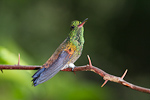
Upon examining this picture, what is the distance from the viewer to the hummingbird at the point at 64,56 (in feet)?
5.17

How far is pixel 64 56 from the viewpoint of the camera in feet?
6.16

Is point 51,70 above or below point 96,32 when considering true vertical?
above

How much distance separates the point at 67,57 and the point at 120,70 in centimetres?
358

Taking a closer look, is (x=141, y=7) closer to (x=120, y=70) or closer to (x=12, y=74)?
(x=120, y=70)

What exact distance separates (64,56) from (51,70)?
0.88 ft

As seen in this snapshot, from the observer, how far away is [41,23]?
6047 millimetres

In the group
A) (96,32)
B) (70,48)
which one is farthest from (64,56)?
(96,32)

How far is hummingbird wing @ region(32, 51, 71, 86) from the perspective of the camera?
1497mm

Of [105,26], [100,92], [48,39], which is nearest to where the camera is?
[100,92]

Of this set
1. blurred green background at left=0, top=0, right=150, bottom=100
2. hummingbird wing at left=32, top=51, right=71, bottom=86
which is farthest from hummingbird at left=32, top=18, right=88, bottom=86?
blurred green background at left=0, top=0, right=150, bottom=100

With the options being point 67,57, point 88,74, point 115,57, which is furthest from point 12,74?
point 115,57

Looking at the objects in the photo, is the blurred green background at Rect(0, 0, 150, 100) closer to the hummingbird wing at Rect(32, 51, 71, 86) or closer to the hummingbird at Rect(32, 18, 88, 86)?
the hummingbird at Rect(32, 18, 88, 86)

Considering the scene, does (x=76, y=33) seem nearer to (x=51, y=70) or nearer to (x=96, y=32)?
(x=51, y=70)

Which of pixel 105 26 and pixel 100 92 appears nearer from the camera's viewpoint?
pixel 100 92
